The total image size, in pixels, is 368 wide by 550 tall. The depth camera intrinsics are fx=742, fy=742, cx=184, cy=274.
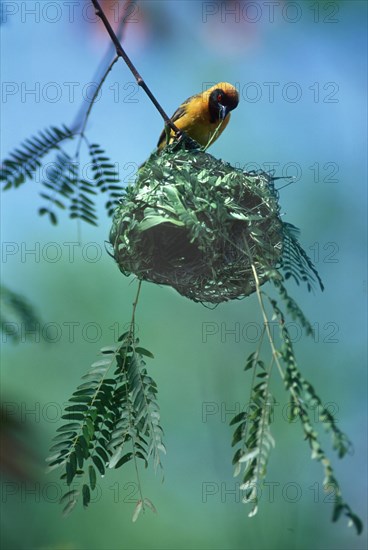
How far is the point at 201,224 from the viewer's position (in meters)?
2.32

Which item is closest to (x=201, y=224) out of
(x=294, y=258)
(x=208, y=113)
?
(x=294, y=258)

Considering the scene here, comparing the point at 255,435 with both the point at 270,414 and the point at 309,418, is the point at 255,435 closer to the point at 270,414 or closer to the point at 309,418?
the point at 270,414

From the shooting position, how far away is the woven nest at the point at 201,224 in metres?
2.41

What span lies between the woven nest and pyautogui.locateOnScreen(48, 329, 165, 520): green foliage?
0.43 metres

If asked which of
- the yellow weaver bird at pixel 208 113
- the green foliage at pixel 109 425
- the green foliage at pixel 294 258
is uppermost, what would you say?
the yellow weaver bird at pixel 208 113

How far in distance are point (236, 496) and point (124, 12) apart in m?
3.35

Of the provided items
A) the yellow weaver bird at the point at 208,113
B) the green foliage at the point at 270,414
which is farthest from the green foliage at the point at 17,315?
the yellow weaver bird at the point at 208,113

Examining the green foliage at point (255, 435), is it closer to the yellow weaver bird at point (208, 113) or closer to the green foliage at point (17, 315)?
the green foliage at point (17, 315)

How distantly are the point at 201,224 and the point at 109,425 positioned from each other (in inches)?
26.5

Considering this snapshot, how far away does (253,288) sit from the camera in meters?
2.57

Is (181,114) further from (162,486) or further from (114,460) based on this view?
(162,486)

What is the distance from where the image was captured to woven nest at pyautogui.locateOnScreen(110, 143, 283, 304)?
7.91ft

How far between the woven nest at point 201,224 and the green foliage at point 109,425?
0.43 metres

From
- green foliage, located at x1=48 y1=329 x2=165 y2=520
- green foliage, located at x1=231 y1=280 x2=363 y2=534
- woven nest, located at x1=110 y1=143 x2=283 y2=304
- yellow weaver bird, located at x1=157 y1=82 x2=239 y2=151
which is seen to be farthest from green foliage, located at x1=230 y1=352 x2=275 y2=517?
yellow weaver bird, located at x1=157 y1=82 x2=239 y2=151
